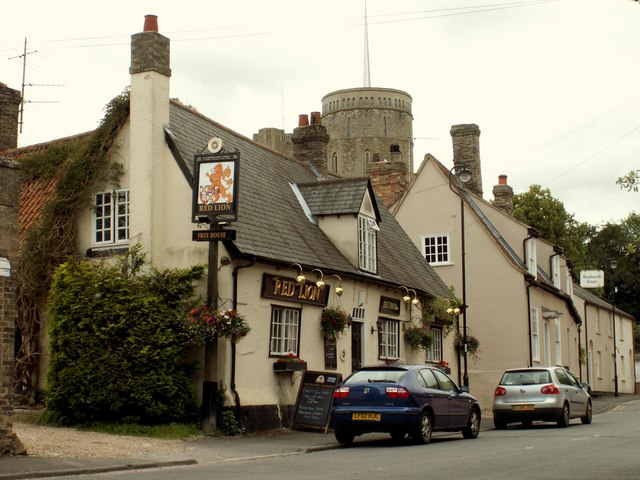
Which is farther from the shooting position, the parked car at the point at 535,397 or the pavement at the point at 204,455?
the parked car at the point at 535,397

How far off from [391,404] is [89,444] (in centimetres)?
541

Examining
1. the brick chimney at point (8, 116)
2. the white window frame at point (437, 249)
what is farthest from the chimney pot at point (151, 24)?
the white window frame at point (437, 249)

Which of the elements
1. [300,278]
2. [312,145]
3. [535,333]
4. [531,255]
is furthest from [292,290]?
[531,255]

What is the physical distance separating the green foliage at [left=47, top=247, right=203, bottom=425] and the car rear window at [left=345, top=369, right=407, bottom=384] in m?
3.52

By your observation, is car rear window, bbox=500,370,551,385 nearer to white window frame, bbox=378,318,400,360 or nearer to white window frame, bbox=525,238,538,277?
white window frame, bbox=378,318,400,360

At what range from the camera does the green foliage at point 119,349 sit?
58.2ft

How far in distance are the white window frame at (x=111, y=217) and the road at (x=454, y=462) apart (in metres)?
7.17

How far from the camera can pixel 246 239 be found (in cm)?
1958

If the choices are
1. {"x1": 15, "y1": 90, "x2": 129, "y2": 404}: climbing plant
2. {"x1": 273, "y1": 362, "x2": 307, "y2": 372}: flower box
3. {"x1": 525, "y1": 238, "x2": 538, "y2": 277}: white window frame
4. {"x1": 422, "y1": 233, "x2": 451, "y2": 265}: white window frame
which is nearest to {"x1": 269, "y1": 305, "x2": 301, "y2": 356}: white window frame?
{"x1": 273, "y1": 362, "x2": 307, "y2": 372}: flower box

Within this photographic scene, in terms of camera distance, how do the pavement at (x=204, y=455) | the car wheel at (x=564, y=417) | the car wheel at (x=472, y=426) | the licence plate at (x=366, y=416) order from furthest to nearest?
the car wheel at (x=564, y=417), the car wheel at (x=472, y=426), the licence plate at (x=366, y=416), the pavement at (x=204, y=455)

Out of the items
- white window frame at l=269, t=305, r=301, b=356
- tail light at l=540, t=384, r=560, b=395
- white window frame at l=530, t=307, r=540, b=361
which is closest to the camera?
white window frame at l=269, t=305, r=301, b=356

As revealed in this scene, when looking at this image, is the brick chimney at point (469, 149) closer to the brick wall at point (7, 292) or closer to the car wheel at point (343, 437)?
the car wheel at point (343, 437)

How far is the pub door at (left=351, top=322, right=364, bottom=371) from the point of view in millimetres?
23906

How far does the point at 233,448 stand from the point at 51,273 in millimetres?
7151
